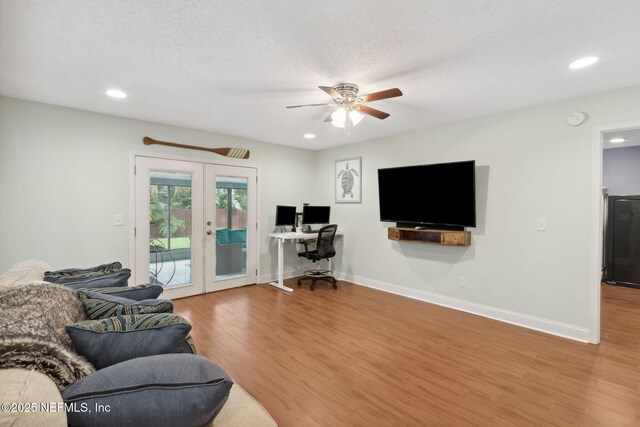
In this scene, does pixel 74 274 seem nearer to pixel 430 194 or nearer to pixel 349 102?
pixel 349 102

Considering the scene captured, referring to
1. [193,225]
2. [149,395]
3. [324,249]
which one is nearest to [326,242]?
[324,249]

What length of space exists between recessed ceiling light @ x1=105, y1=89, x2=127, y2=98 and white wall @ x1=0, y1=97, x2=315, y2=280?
86cm

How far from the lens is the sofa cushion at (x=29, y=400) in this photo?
0.59 meters

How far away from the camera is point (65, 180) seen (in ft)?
11.5

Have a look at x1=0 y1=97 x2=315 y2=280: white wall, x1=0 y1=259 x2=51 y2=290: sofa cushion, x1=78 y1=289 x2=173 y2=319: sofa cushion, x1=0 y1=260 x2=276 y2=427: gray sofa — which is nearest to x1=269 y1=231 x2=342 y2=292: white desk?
x1=0 y1=97 x2=315 y2=280: white wall

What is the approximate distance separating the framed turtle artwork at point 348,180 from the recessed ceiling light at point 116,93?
3.43 meters

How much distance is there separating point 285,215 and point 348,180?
1.28 meters

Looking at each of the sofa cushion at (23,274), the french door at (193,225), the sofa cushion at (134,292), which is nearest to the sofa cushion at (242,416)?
the sofa cushion at (134,292)

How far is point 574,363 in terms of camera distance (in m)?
2.61

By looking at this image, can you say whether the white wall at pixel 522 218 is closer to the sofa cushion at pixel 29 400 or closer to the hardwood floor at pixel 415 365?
the hardwood floor at pixel 415 365

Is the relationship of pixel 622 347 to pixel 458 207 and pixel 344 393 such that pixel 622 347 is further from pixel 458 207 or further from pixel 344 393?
pixel 344 393

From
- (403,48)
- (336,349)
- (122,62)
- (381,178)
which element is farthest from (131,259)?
(403,48)

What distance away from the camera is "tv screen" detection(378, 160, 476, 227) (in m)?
3.72

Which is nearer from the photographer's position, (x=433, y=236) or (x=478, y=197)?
A: (x=478, y=197)
